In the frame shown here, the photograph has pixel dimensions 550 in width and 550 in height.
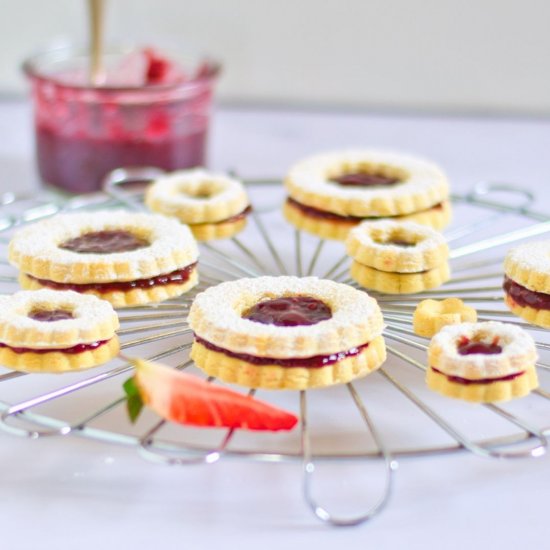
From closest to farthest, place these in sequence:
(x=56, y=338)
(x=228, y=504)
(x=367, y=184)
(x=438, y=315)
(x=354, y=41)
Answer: (x=228, y=504)
(x=56, y=338)
(x=438, y=315)
(x=367, y=184)
(x=354, y=41)

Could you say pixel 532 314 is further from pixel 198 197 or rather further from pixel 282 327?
pixel 198 197

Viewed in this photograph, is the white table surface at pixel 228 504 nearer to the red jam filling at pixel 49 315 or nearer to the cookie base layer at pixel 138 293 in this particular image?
the red jam filling at pixel 49 315

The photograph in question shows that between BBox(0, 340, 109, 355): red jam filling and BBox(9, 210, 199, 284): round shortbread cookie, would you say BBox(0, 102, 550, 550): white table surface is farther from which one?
BBox(9, 210, 199, 284): round shortbread cookie

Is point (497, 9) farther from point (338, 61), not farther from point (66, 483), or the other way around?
point (66, 483)

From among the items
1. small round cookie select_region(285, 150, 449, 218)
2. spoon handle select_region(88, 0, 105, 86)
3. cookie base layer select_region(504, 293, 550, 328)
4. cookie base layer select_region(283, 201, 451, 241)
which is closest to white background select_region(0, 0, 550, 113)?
spoon handle select_region(88, 0, 105, 86)

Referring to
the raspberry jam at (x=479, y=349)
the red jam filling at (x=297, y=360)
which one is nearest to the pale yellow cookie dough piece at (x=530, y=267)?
the raspberry jam at (x=479, y=349)

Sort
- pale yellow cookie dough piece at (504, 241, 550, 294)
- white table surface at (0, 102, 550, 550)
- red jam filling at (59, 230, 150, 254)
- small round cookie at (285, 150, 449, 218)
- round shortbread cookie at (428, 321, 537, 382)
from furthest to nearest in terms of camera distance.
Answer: small round cookie at (285, 150, 449, 218) < red jam filling at (59, 230, 150, 254) < pale yellow cookie dough piece at (504, 241, 550, 294) < round shortbread cookie at (428, 321, 537, 382) < white table surface at (0, 102, 550, 550)

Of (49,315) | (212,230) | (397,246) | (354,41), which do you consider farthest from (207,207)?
(354,41)

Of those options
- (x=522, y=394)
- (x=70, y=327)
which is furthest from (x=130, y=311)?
(x=522, y=394)
